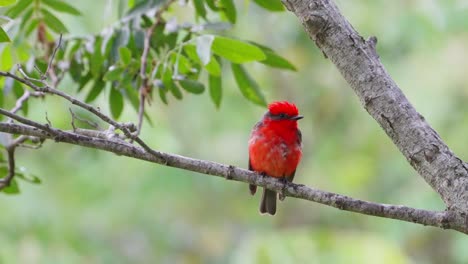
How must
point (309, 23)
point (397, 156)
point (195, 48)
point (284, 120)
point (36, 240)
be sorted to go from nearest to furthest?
point (309, 23) → point (195, 48) → point (284, 120) → point (36, 240) → point (397, 156)

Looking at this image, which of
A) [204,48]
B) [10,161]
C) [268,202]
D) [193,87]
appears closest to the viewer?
[204,48]

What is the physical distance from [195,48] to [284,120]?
1.60m

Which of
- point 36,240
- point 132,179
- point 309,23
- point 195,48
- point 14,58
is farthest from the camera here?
point 132,179

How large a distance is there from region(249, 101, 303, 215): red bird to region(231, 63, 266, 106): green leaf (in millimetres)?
735

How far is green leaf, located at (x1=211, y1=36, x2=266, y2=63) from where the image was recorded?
3.63 meters

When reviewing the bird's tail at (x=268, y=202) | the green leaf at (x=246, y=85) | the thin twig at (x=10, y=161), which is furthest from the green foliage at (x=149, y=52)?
the bird's tail at (x=268, y=202)

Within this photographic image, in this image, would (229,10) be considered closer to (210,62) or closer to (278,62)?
(278,62)

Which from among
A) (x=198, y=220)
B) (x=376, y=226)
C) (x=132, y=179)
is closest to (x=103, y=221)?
(x=132, y=179)

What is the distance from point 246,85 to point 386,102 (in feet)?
4.97

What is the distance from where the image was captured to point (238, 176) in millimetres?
3207

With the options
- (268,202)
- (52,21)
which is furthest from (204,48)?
(268,202)

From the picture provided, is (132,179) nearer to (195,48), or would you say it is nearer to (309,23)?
(195,48)

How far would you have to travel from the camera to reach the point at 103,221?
32.2 feet

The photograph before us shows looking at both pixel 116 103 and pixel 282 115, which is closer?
pixel 116 103
